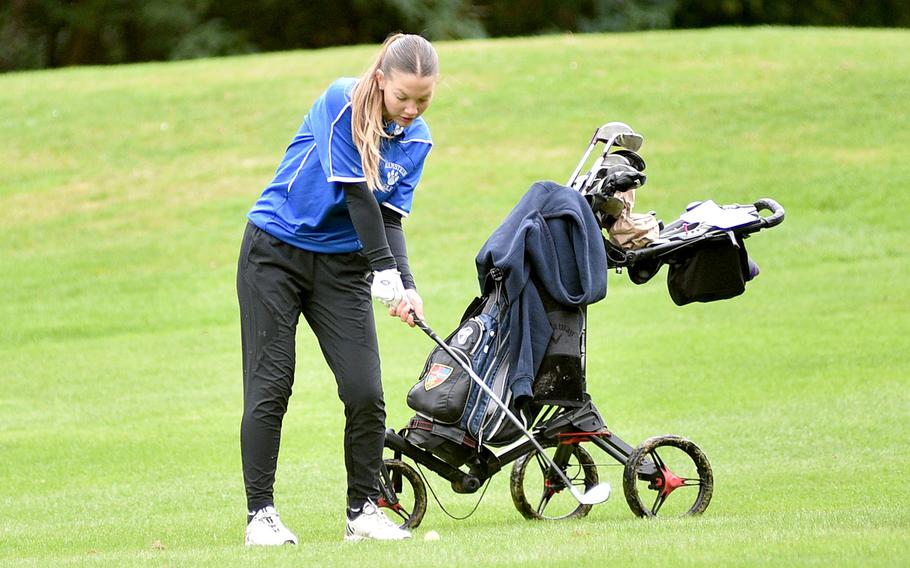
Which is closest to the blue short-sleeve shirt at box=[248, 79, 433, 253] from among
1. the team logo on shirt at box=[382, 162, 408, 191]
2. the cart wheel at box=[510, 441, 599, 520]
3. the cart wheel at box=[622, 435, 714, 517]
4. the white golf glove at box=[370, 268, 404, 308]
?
the team logo on shirt at box=[382, 162, 408, 191]

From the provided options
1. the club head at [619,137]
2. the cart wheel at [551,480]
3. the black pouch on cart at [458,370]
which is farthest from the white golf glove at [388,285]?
the club head at [619,137]

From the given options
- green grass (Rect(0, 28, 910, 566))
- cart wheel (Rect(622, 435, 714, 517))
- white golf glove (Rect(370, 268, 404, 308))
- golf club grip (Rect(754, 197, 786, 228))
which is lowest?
green grass (Rect(0, 28, 910, 566))

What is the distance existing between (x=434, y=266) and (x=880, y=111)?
8.45 m

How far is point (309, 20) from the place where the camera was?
3519 cm

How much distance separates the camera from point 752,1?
3575 centimetres

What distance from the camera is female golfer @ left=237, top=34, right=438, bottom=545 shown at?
4926mm

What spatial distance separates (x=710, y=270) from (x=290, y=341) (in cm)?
189

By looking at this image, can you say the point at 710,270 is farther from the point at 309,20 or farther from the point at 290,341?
the point at 309,20

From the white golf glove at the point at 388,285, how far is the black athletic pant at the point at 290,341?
22 cm

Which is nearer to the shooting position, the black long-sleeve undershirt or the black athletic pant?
the black long-sleeve undershirt

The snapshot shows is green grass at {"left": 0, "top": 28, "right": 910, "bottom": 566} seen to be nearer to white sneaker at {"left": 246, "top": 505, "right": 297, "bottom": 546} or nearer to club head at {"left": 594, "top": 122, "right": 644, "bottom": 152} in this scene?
white sneaker at {"left": 246, "top": 505, "right": 297, "bottom": 546}

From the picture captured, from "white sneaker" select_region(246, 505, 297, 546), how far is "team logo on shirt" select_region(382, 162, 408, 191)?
4.14ft

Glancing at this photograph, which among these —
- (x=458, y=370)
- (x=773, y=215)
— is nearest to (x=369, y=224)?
(x=458, y=370)

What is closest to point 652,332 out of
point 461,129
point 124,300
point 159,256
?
point 124,300
